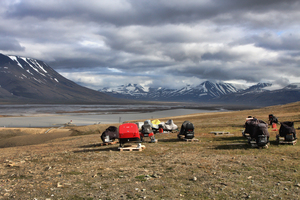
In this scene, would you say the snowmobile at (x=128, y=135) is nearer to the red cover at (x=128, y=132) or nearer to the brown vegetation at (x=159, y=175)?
the red cover at (x=128, y=132)

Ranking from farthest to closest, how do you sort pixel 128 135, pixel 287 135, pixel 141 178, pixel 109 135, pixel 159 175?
pixel 109 135, pixel 128 135, pixel 287 135, pixel 159 175, pixel 141 178

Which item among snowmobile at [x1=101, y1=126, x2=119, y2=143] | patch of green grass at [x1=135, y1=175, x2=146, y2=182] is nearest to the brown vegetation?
patch of green grass at [x1=135, y1=175, x2=146, y2=182]

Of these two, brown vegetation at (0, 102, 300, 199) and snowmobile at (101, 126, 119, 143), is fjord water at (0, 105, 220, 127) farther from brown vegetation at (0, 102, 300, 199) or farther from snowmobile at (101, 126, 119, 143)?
brown vegetation at (0, 102, 300, 199)

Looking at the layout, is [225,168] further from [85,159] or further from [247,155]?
[85,159]

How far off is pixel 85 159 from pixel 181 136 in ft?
32.9

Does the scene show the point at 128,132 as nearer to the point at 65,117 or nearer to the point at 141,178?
the point at 141,178

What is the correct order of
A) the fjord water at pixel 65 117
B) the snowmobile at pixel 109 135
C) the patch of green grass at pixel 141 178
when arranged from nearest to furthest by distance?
1. the patch of green grass at pixel 141 178
2. the snowmobile at pixel 109 135
3. the fjord water at pixel 65 117

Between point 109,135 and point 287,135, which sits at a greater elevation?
point 287,135

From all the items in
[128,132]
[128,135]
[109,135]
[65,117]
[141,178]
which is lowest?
[65,117]

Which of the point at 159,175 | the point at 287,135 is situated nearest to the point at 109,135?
the point at 159,175

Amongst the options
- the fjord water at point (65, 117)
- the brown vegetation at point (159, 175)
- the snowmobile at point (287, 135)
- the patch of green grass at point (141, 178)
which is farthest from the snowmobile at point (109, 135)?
the fjord water at point (65, 117)

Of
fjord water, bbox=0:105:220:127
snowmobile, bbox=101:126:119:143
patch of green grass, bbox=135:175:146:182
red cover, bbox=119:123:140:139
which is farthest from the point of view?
fjord water, bbox=0:105:220:127

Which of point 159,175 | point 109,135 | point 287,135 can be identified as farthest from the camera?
point 109,135

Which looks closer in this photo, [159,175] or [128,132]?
[159,175]
